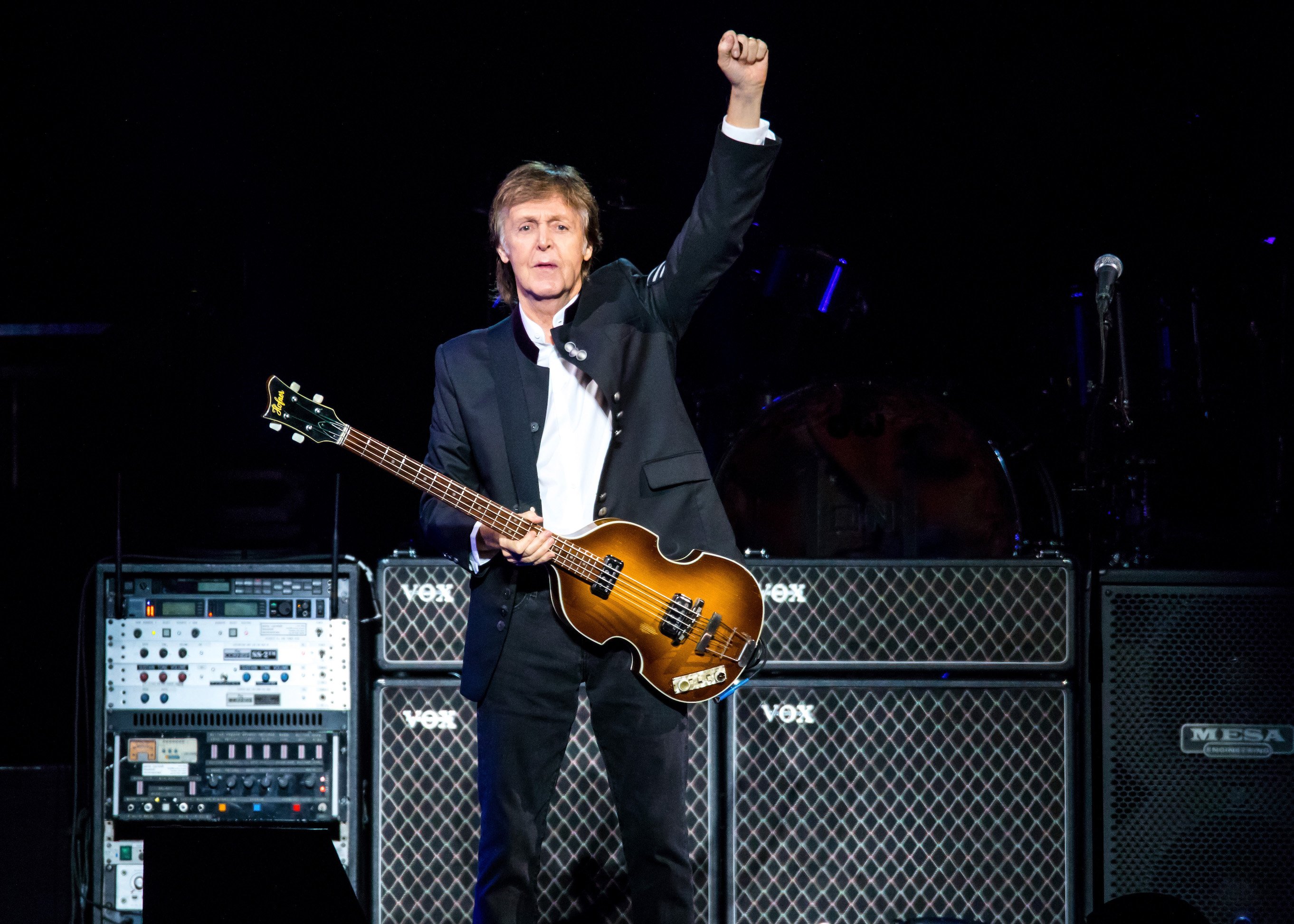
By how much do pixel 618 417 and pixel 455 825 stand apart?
1.56 meters

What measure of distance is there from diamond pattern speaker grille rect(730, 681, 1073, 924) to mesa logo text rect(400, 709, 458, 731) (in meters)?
0.85

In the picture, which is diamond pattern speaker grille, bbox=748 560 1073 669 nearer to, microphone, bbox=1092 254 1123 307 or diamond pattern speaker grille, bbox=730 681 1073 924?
diamond pattern speaker grille, bbox=730 681 1073 924

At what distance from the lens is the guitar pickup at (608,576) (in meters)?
2.41

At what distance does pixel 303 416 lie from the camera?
98.9 inches

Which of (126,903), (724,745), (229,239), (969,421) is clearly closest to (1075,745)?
(724,745)

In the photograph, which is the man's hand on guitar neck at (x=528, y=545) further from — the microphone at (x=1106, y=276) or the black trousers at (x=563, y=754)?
the microphone at (x=1106, y=276)

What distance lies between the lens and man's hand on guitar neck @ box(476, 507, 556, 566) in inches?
91.9

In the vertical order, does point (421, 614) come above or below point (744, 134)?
below

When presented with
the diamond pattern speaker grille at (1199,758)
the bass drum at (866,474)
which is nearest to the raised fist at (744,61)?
the diamond pattern speaker grille at (1199,758)

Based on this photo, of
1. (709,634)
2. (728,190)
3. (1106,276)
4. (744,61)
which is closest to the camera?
(744,61)

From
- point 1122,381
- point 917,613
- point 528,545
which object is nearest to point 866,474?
point 917,613

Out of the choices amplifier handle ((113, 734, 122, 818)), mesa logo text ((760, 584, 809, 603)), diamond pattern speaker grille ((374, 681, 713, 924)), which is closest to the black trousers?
diamond pattern speaker grille ((374, 681, 713, 924))

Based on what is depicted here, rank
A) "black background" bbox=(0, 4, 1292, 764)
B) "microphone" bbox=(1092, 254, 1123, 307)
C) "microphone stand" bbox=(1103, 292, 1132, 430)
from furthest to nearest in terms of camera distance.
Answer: "black background" bbox=(0, 4, 1292, 764)
"microphone stand" bbox=(1103, 292, 1132, 430)
"microphone" bbox=(1092, 254, 1123, 307)

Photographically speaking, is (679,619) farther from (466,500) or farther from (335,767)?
(335,767)
